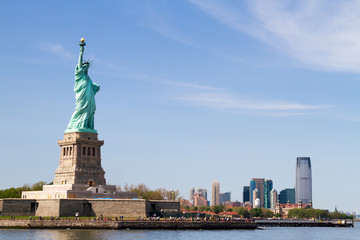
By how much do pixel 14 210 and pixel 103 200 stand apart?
42.4 feet

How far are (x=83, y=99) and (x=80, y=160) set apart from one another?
10564 mm

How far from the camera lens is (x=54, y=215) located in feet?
290

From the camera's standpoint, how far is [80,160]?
3866 inches

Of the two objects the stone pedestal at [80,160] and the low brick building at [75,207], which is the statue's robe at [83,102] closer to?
the stone pedestal at [80,160]

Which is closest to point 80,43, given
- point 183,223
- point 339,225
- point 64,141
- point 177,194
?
point 64,141

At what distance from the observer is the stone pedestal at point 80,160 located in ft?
319

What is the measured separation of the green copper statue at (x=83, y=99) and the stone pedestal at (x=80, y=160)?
210 centimetres

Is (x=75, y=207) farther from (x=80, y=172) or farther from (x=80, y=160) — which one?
(x=80, y=160)

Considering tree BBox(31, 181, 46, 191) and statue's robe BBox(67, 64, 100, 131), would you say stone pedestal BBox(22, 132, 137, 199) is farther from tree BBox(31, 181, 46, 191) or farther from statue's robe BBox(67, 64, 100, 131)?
tree BBox(31, 181, 46, 191)

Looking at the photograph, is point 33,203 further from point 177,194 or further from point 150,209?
point 177,194

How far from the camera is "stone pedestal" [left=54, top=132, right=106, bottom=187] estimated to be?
97250 mm

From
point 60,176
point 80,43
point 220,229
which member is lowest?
point 220,229

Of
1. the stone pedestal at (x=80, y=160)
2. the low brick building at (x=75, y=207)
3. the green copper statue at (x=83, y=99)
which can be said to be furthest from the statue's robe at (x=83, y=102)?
the low brick building at (x=75, y=207)

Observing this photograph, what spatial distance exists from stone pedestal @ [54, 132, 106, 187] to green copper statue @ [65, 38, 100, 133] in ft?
6.89
